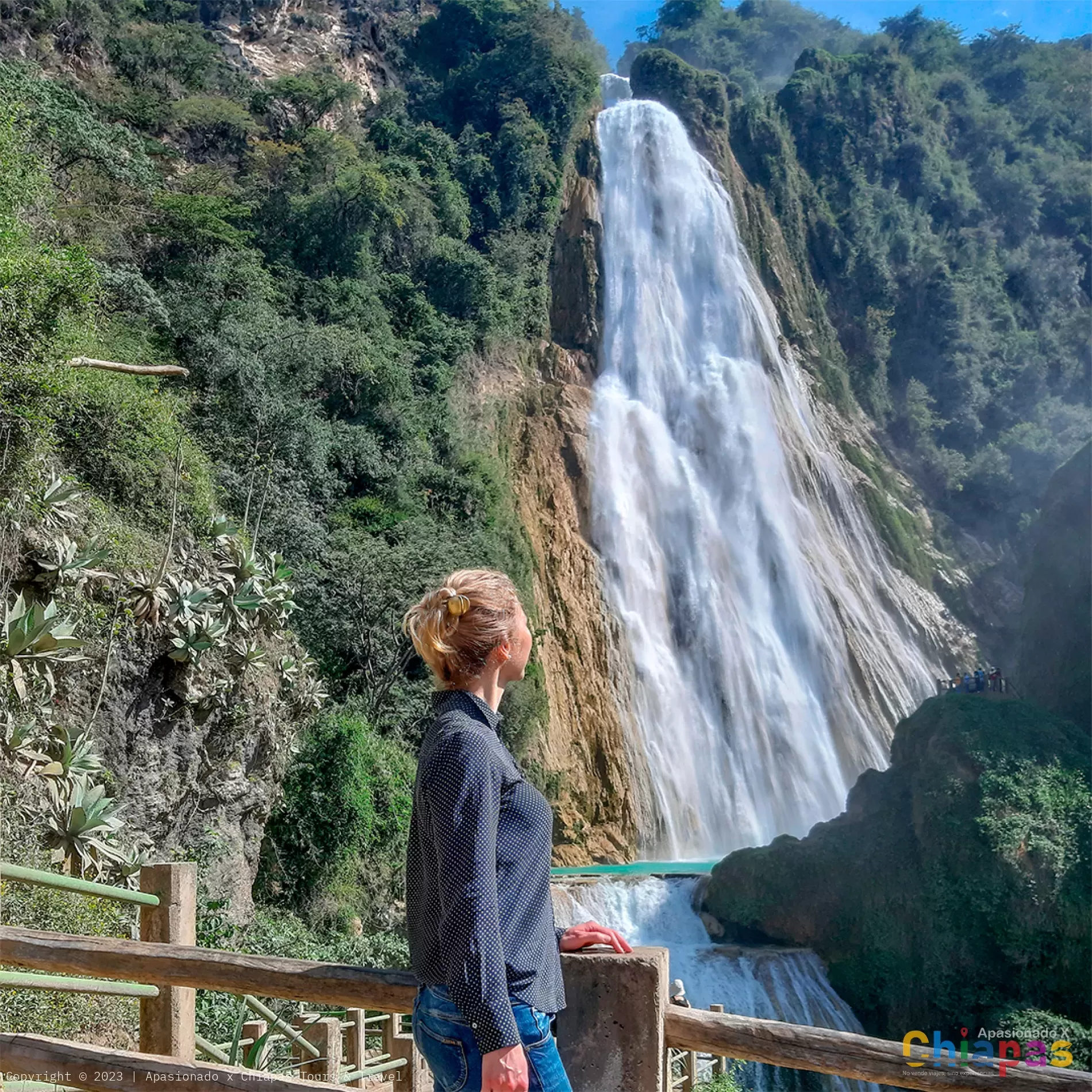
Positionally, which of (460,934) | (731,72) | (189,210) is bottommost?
(460,934)

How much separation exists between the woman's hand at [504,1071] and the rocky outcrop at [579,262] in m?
26.3

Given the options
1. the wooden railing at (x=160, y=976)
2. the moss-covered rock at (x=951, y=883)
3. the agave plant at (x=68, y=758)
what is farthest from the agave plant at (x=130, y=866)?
the moss-covered rock at (x=951, y=883)

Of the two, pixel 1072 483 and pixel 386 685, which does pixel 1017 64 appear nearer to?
pixel 1072 483

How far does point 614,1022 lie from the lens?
2.61 meters

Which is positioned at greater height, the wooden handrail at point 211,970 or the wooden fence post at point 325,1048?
the wooden handrail at point 211,970

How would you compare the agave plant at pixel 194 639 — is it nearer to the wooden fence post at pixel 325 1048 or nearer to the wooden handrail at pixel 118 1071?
the wooden fence post at pixel 325 1048

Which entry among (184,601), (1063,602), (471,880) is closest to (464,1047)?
(471,880)

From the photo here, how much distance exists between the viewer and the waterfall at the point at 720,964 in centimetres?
1416

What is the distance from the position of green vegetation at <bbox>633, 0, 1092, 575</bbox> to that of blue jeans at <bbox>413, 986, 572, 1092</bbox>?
97.6ft

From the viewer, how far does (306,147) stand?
2408cm

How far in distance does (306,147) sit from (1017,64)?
34.4 metres

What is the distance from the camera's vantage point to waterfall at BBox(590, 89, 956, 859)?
73.3 ft

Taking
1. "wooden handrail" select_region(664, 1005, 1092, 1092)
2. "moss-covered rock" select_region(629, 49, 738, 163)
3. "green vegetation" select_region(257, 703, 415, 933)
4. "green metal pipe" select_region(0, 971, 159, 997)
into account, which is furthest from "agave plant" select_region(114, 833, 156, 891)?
"moss-covered rock" select_region(629, 49, 738, 163)

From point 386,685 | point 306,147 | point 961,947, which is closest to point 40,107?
point 306,147
